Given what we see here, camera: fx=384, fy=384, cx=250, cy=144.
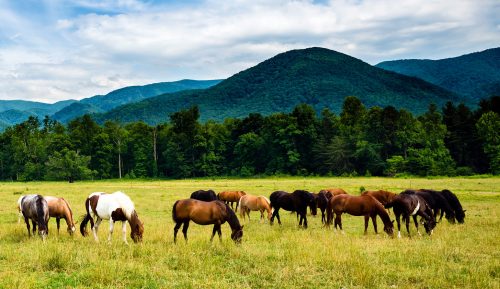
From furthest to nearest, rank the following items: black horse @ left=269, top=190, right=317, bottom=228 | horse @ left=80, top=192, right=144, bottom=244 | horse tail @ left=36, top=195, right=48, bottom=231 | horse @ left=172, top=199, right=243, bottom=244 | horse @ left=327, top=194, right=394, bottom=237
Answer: black horse @ left=269, top=190, right=317, bottom=228 < horse @ left=327, top=194, right=394, bottom=237 < horse tail @ left=36, top=195, right=48, bottom=231 < horse @ left=172, top=199, right=243, bottom=244 < horse @ left=80, top=192, right=144, bottom=244

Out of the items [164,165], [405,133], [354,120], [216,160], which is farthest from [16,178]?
[405,133]

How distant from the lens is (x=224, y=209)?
13.0 metres

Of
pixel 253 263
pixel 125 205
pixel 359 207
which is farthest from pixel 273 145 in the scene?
pixel 253 263

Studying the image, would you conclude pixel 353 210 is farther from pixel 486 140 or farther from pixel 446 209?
pixel 486 140

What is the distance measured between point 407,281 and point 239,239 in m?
5.58

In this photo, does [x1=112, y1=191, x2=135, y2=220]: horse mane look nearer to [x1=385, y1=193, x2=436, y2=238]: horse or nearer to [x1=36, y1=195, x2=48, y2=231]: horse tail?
[x1=36, y1=195, x2=48, y2=231]: horse tail

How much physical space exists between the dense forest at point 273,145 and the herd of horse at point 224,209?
48166mm

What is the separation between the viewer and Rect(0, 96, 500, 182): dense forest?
67.0 m

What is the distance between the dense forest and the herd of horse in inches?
1896

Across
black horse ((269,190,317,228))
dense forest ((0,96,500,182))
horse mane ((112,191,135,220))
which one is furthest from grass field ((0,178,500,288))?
dense forest ((0,96,500,182))

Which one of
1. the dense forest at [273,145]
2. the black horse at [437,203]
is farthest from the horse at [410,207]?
the dense forest at [273,145]

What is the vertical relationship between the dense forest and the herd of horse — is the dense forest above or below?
above

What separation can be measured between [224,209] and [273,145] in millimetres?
69076

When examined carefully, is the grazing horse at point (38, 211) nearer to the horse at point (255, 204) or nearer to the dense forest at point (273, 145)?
the horse at point (255, 204)
